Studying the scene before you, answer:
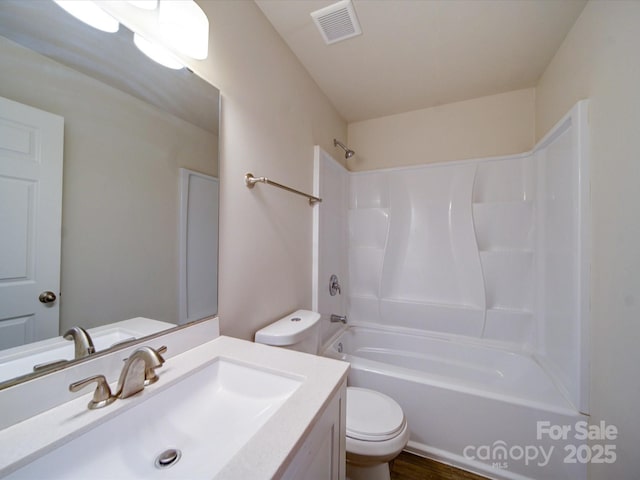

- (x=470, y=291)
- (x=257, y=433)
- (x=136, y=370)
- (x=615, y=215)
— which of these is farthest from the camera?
(x=470, y=291)

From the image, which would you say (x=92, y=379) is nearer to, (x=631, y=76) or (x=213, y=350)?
(x=213, y=350)

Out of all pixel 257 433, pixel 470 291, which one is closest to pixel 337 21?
pixel 257 433

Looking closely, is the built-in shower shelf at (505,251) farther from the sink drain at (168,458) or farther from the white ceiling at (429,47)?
the sink drain at (168,458)

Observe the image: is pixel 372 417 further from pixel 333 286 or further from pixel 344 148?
pixel 344 148

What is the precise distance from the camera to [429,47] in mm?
1496

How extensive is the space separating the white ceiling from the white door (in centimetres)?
121

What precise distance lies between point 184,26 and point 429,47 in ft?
4.72

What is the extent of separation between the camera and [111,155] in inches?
26.2

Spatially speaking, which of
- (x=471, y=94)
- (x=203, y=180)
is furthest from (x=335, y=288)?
(x=471, y=94)

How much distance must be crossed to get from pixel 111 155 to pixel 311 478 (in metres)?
0.99

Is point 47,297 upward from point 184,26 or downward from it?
downward

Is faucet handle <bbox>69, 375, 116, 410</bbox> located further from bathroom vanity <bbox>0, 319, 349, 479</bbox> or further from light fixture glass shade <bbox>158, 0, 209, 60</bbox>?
light fixture glass shade <bbox>158, 0, 209, 60</bbox>

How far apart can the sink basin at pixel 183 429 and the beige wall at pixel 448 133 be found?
2195 millimetres

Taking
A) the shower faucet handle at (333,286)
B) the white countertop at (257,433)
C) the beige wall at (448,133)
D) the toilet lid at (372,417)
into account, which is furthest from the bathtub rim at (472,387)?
the beige wall at (448,133)
